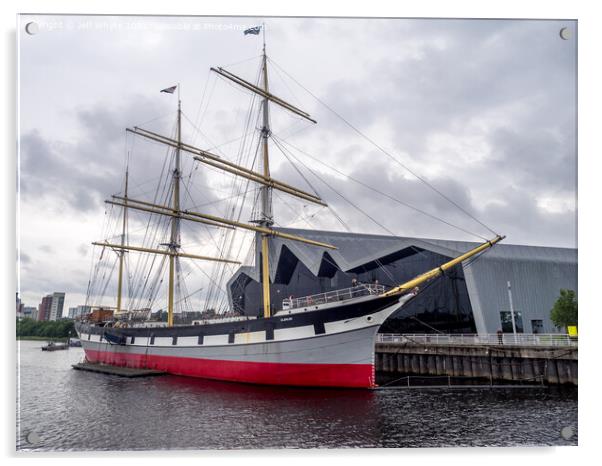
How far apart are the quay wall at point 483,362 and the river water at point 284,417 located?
7.14 feet

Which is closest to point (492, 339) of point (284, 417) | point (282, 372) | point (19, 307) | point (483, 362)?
point (483, 362)

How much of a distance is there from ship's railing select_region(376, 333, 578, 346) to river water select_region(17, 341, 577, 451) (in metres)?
3.70

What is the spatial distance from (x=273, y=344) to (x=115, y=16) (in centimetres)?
1195

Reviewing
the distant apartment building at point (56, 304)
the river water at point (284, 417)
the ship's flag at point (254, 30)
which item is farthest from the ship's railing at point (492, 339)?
the ship's flag at point (254, 30)

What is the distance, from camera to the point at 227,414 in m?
12.1

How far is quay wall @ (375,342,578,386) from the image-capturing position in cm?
1802

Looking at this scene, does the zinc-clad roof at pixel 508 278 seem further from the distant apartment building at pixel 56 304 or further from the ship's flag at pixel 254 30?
the ship's flag at pixel 254 30

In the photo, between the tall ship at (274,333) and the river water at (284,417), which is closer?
the river water at (284,417)

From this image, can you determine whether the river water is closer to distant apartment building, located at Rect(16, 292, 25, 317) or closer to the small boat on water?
distant apartment building, located at Rect(16, 292, 25, 317)

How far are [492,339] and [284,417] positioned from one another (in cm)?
1757

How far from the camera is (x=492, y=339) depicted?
960 inches

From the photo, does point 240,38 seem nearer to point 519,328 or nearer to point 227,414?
point 227,414

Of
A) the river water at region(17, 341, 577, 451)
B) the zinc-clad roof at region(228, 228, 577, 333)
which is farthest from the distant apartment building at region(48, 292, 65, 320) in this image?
the zinc-clad roof at region(228, 228, 577, 333)

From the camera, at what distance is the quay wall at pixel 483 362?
18.0 meters
